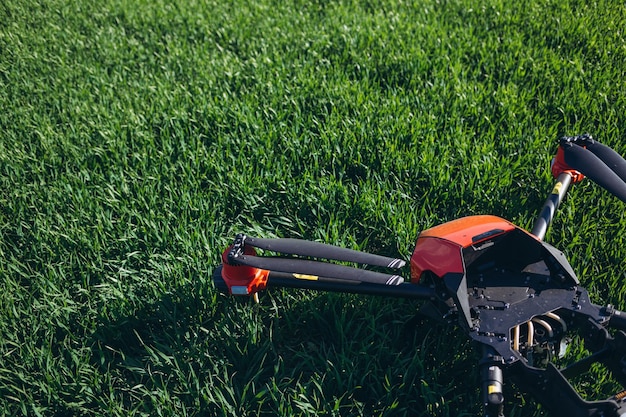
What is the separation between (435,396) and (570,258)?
3.77ft

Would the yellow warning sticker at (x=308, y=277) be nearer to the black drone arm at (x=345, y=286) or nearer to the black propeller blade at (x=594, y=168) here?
the black drone arm at (x=345, y=286)

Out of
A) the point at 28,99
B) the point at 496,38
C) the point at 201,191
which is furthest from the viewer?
the point at 496,38

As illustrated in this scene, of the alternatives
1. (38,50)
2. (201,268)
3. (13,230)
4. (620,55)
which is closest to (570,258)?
(201,268)

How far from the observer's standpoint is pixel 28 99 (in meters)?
4.40

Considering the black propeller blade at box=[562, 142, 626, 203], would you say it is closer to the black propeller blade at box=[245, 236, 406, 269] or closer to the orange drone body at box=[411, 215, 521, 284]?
the orange drone body at box=[411, 215, 521, 284]

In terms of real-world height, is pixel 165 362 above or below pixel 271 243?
below

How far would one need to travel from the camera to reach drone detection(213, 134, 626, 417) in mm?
2141

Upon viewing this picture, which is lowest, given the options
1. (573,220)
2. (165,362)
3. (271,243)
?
(165,362)

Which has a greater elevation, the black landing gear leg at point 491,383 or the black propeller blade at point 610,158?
the black propeller blade at point 610,158

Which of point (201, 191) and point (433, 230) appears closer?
point (433, 230)

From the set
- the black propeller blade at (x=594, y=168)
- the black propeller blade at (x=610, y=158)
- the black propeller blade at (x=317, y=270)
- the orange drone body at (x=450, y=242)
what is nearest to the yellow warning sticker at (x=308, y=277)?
the black propeller blade at (x=317, y=270)

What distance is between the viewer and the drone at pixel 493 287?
2.14 meters

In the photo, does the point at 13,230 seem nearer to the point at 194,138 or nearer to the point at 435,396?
the point at 194,138

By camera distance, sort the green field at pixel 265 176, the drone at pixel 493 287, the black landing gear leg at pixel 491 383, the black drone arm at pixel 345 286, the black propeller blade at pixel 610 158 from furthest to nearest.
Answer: the black propeller blade at pixel 610 158 → the green field at pixel 265 176 → the black drone arm at pixel 345 286 → the drone at pixel 493 287 → the black landing gear leg at pixel 491 383
